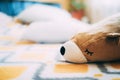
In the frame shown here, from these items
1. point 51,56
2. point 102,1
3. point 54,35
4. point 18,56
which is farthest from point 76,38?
point 102,1

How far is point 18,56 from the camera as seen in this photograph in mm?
1084

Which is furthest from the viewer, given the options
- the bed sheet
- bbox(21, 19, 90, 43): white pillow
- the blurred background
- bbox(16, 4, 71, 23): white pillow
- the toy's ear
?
the blurred background

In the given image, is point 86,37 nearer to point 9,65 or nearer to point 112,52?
point 112,52

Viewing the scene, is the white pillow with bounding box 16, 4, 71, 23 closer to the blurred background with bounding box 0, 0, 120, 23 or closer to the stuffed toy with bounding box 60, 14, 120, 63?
the blurred background with bounding box 0, 0, 120, 23

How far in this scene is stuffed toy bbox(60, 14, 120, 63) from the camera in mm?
898

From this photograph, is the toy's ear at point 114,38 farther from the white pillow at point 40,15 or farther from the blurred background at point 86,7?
the blurred background at point 86,7

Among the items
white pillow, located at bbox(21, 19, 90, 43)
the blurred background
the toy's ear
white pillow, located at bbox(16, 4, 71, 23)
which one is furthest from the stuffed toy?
the blurred background

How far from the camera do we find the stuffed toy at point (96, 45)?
90cm

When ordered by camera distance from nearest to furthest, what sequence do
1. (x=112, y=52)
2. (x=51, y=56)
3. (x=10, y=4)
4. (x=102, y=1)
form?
(x=112, y=52)
(x=51, y=56)
(x=10, y=4)
(x=102, y=1)

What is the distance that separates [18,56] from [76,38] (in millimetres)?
305

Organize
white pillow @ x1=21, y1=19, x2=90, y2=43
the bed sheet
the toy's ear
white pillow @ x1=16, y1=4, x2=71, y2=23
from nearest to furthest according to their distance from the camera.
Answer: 1. the bed sheet
2. the toy's ear
3. white pillow @ x1=21, y1=19, x2=90, y2=43
4. white pillow @ x1=16, y1=4, x2=71, y2=23

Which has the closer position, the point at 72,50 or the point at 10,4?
the point at 72,50

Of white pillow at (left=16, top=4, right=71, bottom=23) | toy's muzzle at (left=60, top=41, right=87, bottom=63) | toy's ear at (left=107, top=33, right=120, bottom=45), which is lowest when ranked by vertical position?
toy's muzzle at (left=60, top=41, right=87, bottom=63)

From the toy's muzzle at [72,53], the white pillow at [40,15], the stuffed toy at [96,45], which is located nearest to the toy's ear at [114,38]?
the stuffed toy at [96,45]
